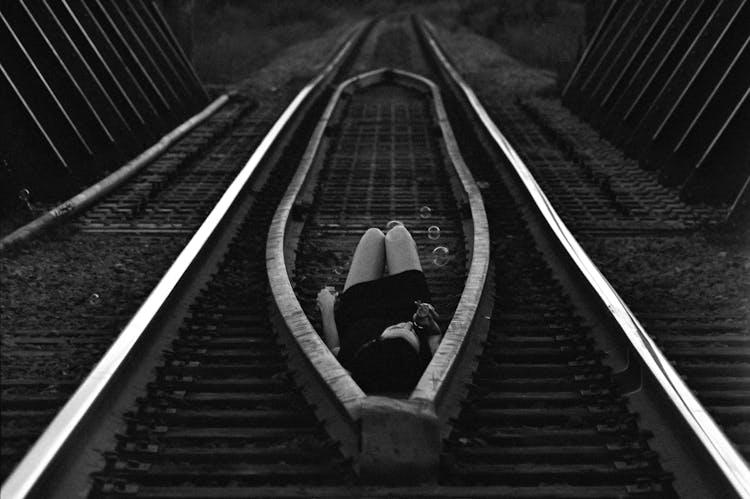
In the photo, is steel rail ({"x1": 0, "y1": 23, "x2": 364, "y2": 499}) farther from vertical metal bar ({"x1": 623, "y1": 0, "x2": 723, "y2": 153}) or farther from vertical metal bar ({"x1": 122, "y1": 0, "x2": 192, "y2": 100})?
vertical metal bar ({"x1": 122, "y1": 0, "x2": 192, "y2": 100})

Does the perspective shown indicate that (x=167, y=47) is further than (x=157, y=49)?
Yes

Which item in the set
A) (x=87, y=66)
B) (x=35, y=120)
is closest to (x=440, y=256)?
(x=35, y=120)

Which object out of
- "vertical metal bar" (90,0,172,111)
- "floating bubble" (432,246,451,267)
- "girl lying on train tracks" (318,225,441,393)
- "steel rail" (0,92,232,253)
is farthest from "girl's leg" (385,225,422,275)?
"vertical metal bar" (90,0,172,111)

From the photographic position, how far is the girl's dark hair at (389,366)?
4.57 meters

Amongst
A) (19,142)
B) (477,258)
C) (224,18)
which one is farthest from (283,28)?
(477,258)

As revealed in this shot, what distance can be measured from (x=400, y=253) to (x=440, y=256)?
201 cm

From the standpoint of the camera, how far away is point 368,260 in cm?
575

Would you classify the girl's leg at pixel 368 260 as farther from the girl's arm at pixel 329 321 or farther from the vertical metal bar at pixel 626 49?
the vertical metal bar at pixel 626 49

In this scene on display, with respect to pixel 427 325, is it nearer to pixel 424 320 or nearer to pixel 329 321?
pixel 424 320

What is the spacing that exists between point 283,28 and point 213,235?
41.1m

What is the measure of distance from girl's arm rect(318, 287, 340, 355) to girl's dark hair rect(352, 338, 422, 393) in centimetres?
43

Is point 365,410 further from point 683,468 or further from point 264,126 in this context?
point 264,126

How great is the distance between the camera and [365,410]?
3.99 metres

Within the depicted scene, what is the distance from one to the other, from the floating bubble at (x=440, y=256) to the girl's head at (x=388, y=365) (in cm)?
282
